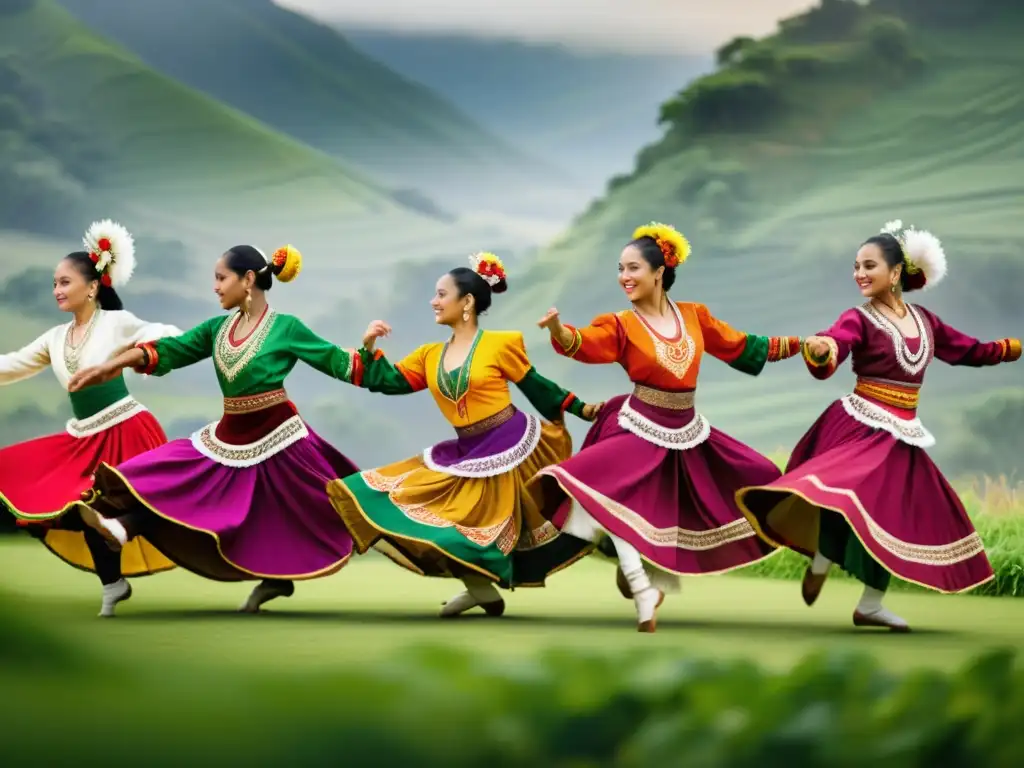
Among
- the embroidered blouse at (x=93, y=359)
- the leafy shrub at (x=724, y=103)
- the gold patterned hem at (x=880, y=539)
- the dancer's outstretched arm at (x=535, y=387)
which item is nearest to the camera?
the gold patterned hem at (x=880, y=539)

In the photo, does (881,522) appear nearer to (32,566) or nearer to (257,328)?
(257,328)

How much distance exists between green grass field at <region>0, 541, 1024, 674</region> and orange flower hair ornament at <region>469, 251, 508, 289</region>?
1203 mm

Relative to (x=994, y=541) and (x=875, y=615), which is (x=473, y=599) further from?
(x=994, y=541)

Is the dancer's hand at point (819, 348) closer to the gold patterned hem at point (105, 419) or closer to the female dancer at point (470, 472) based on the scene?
the female dancer at point (470, 472)

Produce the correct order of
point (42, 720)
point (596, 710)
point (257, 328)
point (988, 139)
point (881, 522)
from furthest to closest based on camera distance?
point (988, 139) → point (257, 328) → point (881, 522) → point (596, 710) → point (42, 720)

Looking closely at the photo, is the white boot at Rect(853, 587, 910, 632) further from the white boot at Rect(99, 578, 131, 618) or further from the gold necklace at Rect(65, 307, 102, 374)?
the gold necklace at Rect(65, 307, 102, 374)

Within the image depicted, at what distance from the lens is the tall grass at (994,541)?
6.48 m

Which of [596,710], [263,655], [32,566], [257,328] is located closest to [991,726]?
[596,710]

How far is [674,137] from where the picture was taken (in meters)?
14.4

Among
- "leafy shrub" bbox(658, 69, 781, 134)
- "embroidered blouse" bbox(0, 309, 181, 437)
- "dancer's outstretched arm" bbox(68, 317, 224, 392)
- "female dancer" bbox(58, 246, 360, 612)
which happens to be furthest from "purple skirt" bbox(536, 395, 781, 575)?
"leafy shrub" bbox(658, 69, 781, 134)

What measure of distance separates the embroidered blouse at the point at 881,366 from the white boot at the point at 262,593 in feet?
6.56

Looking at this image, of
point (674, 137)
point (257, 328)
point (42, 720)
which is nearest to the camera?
point (42, 720)

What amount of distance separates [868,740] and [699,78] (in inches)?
490

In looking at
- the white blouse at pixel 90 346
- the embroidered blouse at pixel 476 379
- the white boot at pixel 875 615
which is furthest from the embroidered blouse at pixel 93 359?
the white boot at pixel 875 615
